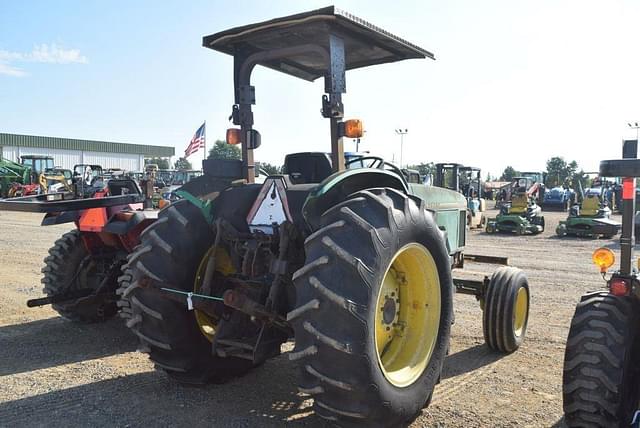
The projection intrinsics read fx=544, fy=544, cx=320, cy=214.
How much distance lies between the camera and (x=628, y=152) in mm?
3438

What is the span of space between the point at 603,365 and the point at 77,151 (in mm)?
67987

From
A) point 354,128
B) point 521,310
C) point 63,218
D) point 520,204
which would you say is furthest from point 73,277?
point 520,204

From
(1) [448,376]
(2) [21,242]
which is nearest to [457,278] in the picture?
(1) [448,376]

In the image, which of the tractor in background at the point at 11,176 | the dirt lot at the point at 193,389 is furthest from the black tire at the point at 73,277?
the tractor in background at the point at 11,176

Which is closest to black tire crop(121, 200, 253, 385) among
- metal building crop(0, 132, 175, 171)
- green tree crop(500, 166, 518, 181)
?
metal building crop(0, 132, 175, 171)

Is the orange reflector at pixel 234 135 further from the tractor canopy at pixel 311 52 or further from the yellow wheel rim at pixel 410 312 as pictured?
the yellow wheel rim at pixel 410 312

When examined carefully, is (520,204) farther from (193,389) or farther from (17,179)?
(17,179)

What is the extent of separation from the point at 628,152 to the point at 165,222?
11.0ft

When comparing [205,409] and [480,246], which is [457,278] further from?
[480,246]

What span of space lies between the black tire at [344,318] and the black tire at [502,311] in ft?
8.31

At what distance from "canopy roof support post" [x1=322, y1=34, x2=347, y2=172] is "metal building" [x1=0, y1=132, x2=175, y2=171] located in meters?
58.3

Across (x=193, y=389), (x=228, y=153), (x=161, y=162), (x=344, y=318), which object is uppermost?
(x=161, y=162)

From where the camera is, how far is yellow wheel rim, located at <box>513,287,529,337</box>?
5922mm

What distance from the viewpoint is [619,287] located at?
11.4ft
